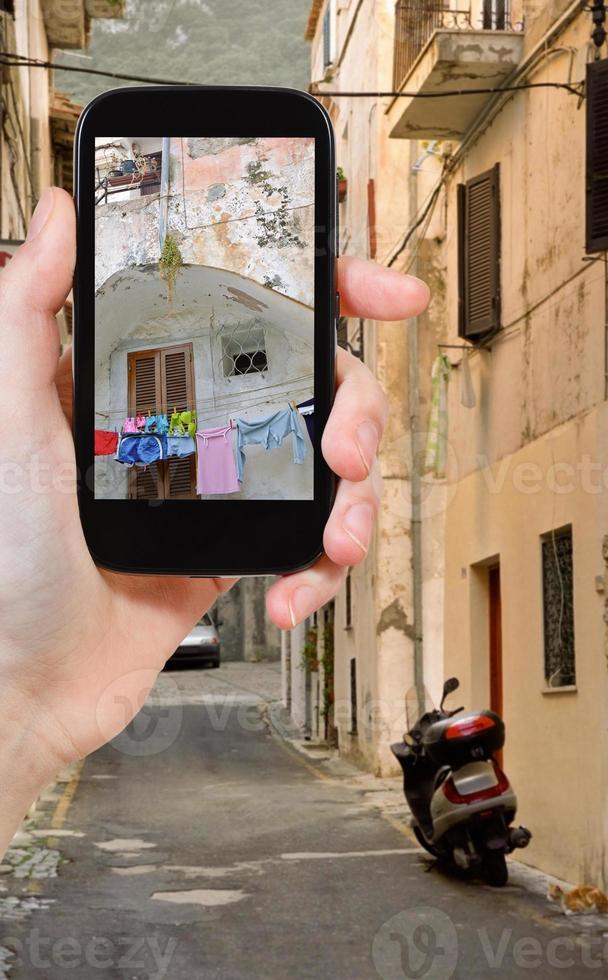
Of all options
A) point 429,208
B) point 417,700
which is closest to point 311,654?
point 417,700

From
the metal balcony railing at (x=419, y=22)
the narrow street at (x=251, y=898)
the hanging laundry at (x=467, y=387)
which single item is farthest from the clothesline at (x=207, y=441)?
the metal balcony railing at (x=419, y=22)

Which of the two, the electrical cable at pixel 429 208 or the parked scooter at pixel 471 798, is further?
the electrical cable at pixel 429 208

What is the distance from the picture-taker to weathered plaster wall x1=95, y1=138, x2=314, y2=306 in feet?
6.45

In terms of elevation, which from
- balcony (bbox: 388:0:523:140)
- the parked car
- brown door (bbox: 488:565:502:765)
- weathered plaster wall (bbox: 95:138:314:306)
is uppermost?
balcony (bbox: 388:0:523:140)

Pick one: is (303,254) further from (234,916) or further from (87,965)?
(234,916)

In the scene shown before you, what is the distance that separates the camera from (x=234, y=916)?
850 cm

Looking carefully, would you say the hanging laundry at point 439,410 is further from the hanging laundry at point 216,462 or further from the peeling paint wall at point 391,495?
the hanging laundry at point 216,462

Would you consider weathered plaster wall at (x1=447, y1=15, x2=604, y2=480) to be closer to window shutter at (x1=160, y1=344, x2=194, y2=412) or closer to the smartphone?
the smartphone

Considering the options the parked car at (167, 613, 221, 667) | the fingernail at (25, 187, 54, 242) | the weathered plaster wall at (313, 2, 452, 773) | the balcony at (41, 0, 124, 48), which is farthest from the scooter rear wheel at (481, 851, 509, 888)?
the parked car at (167, 613, 221, 667)

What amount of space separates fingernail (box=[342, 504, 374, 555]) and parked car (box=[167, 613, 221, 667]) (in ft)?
102

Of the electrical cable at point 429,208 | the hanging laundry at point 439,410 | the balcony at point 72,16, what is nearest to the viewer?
the hanging laundry at point 439,410

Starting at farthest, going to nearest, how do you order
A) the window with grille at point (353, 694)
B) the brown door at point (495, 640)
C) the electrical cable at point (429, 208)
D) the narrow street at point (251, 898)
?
the window with grille at point (353, 694) → the electrical cable at point (429, 208) → the brown door at point (495, 640) → the narrow street at point (251, 898)

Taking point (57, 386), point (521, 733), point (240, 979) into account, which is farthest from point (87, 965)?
point (57, 386)

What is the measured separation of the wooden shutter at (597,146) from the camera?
9648 mm
